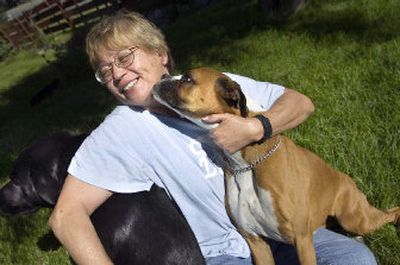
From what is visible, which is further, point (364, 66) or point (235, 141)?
point (364, 66)

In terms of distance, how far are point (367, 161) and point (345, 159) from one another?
0.17 meters

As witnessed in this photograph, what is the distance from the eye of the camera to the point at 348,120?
496cm

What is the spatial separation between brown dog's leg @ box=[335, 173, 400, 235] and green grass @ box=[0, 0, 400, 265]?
0.07 meters

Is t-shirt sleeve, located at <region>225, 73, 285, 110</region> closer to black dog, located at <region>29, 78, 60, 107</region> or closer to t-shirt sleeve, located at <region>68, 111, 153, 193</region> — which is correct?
t-shirt sleeve, located at <region>68, 111, 153, 193</region>

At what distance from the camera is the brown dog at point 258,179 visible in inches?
122

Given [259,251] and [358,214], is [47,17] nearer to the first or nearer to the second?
[358,214]

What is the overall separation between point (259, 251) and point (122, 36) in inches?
55.9

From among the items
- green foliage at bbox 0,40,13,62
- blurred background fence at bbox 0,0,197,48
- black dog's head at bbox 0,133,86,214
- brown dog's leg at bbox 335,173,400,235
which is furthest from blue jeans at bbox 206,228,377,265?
green foliage at bbox 0,40,13,62

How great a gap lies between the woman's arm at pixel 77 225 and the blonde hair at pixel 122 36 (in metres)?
0.77

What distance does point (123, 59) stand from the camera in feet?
10.7

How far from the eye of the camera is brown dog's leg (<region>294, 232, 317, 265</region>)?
306cm

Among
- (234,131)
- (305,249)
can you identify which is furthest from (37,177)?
A: (305,249)

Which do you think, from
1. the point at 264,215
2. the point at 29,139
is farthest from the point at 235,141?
the point at 29,139

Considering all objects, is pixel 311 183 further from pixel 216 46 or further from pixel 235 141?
pixel 216 46
